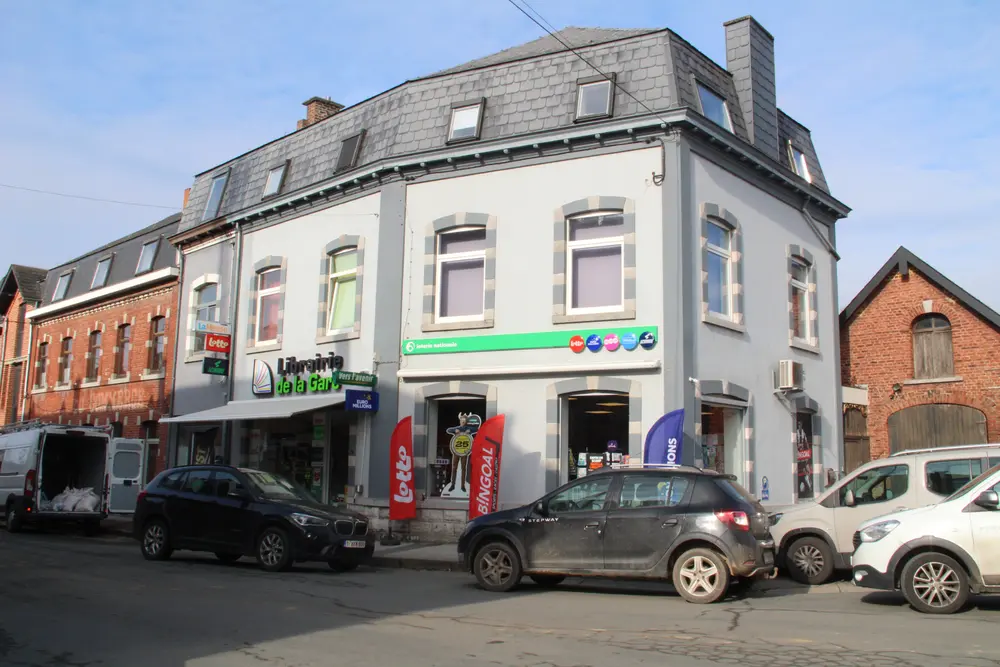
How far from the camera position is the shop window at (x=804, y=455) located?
60.2 feet

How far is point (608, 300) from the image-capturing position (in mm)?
16203

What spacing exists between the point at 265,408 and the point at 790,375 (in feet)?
34.4

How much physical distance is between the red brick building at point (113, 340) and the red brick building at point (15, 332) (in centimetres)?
156

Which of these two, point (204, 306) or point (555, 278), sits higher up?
point (204, 306)

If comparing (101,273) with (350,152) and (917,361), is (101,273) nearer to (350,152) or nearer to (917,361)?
(350,152)

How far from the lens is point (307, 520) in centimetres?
1340

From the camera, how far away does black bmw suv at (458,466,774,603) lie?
34.1 ft

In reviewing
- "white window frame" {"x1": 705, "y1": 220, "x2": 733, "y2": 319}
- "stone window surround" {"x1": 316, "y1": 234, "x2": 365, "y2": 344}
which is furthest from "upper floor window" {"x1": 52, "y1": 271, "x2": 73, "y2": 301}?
"white window frame" {"x1": 705, "y1": 220, "x2": 733, "y2": 319}

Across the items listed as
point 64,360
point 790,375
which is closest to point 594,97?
point 790,375

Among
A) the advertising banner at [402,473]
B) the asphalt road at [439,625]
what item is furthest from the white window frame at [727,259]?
the asphalt road at [439,625]

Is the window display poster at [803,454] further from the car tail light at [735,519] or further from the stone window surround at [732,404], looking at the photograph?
the car tail light at [735,519]

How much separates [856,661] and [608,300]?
9745mm

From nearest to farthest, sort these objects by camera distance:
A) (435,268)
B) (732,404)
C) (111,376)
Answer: (732,404), (435,268), (111,376)

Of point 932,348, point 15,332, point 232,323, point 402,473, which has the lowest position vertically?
point 402,473
